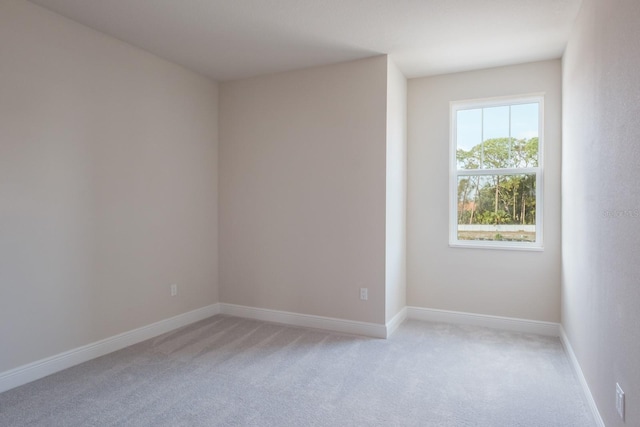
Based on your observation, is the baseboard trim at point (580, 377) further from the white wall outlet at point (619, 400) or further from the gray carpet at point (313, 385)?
the white wall outlet at point (619, 400)

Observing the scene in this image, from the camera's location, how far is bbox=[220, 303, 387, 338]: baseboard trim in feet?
12.1

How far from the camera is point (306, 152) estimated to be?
13.1ft

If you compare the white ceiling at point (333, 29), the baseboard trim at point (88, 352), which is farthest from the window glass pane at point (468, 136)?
the baseboard trim at point (88, 352)

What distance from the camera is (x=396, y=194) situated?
3.97 meters

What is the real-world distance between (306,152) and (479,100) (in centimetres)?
188

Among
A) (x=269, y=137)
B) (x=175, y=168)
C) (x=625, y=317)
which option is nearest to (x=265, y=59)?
(x=269, y=137)

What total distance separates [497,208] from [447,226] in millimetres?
532

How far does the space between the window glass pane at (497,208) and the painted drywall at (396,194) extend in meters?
0.64

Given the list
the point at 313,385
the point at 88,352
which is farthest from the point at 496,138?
the point at 88,352

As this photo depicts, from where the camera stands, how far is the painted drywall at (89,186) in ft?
8.65

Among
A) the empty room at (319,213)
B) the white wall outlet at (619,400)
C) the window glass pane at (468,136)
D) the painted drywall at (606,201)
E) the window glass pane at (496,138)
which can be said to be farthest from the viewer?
the window glass pane at (468,136)

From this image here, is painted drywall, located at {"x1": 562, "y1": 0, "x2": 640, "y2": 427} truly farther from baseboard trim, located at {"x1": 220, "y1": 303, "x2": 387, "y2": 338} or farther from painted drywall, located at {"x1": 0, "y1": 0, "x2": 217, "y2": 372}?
painted drywall, located at {"x1": 0, "y1": 0, "x2": 217, "y2": 372}

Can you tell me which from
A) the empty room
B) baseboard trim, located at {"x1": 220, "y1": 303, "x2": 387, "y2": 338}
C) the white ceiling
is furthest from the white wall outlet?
the white ceiling

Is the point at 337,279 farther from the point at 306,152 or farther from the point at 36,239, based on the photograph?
the point at 36,239
